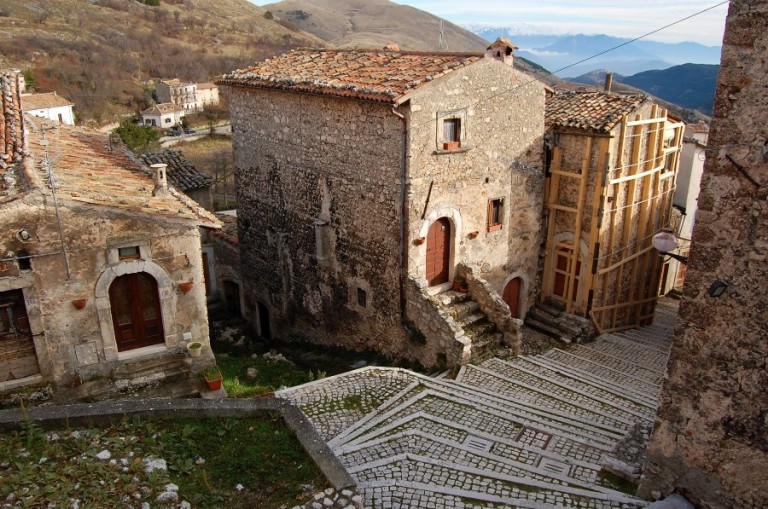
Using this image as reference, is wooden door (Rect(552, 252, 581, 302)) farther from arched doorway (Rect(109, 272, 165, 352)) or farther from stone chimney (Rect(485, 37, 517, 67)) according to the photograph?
arched doorway (Rect(109, 272, 165, 352))

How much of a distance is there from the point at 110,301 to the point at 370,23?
162 m

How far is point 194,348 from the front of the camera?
1077 cm

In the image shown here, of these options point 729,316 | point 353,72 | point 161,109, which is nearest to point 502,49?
point 353,72

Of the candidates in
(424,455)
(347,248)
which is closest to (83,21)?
(347,248)

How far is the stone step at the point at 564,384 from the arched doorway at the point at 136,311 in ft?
24.2

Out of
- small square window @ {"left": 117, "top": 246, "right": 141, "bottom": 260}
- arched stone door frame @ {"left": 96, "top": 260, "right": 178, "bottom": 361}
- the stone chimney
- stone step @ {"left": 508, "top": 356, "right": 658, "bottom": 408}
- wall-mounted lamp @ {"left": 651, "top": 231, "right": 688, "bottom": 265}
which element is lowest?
stone step @ {"left": 508, "top": 356, "right": 658, "bottom": 408}

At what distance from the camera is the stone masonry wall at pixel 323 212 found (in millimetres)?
13641

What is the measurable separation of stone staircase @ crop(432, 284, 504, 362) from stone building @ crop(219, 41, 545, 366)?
0.05 m

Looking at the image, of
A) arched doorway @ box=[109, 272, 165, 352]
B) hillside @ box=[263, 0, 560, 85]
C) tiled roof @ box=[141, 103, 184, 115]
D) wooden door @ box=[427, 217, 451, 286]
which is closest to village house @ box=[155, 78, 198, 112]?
tiled roof @ box=[141, 103, 184, 115]

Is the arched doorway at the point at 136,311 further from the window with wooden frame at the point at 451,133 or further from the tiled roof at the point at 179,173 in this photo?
the tiled roof at the point at 179,173

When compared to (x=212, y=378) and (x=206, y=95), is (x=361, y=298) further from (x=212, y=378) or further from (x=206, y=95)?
(x=206, y=95)

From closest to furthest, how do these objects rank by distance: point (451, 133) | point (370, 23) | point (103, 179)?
point (103, 179) < point (451, 133) < point (370, 23)

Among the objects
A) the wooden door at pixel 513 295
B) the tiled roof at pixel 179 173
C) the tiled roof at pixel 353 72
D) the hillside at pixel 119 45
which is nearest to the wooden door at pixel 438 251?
the wooden door at pixel 513 295

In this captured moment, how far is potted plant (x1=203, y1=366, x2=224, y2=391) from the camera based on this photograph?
35.7ft
